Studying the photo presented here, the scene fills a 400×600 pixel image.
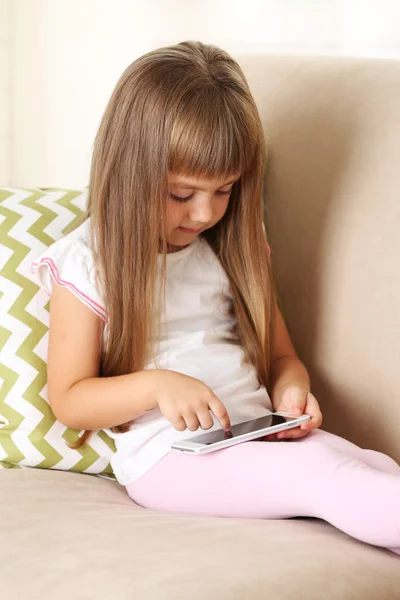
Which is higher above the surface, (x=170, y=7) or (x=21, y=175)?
(x=170, y=7)

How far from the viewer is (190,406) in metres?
1.01

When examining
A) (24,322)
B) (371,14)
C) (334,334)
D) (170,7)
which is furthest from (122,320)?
(170,7)

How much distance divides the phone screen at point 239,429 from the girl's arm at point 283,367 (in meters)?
0.10

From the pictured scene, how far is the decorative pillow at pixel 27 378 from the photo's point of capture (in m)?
1.16

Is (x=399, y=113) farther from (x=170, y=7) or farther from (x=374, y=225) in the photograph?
(x=170, y=7)

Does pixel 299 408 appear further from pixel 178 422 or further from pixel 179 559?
pixel 179 559

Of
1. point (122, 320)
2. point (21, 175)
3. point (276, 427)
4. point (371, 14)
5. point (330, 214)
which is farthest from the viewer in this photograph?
point (21, 175)

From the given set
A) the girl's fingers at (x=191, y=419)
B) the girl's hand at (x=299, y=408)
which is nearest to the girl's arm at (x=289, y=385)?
the girl's hand at (x=299, y=408)

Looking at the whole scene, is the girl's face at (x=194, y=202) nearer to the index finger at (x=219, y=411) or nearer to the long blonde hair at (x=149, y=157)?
the long blonde hair at (x=149, y=157)

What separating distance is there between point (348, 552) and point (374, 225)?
1.51 feet

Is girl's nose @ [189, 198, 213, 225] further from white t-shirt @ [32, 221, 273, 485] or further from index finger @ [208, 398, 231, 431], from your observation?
index finger @ [208, 398, 231, 431]

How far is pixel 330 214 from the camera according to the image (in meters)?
1.21

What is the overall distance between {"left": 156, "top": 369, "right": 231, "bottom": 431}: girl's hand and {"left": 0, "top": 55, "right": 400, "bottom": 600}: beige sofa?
110 millimetres

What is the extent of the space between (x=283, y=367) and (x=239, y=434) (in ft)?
0.74
